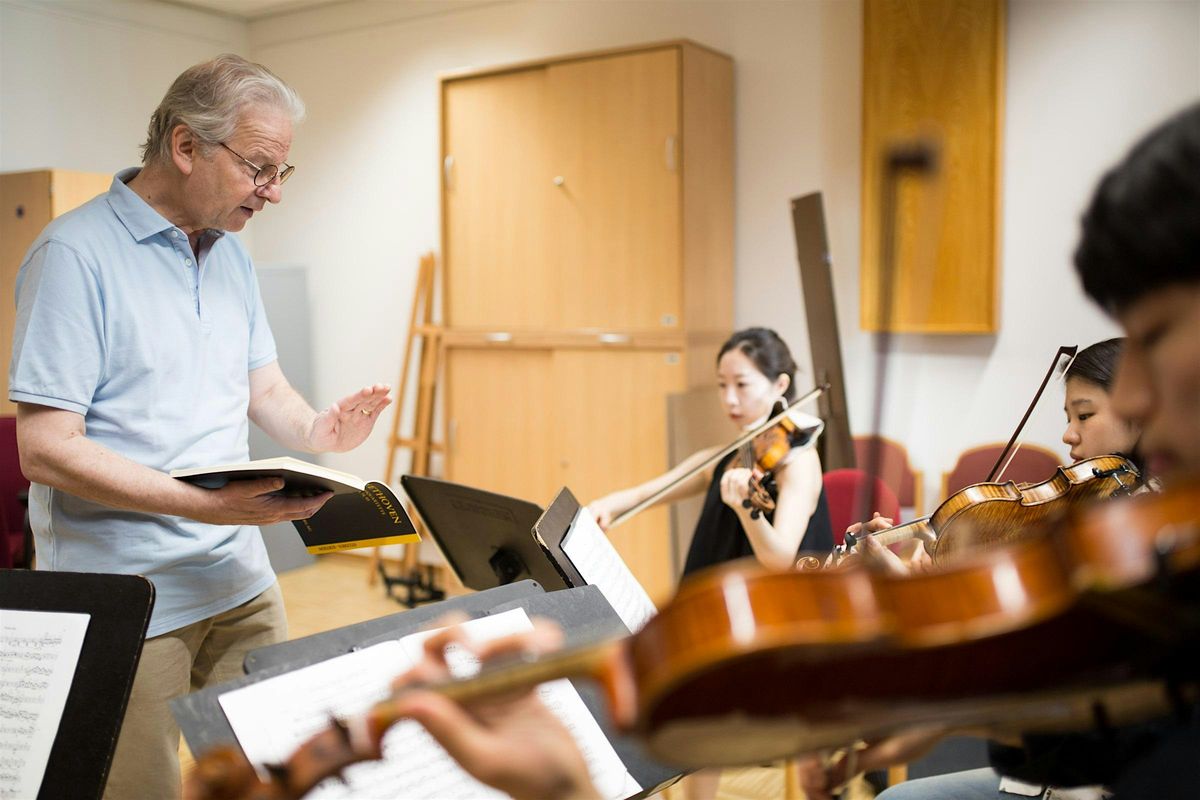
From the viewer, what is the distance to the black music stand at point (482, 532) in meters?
1.77

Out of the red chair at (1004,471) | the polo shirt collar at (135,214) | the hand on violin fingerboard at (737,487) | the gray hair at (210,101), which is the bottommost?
the red chair at (1004,471)

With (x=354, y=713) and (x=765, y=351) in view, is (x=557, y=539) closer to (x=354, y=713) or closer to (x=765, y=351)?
(x=354, y=713)

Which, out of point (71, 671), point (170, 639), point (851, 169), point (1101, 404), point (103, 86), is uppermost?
point (103, 86)

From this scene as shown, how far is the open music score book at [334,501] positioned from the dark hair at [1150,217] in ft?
3.46

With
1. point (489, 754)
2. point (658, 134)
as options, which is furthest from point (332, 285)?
point (489, 754)

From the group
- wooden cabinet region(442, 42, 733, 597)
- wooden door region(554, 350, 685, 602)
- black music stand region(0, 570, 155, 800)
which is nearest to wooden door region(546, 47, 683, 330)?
wooden cabinet region(442, 42, 733, 597)

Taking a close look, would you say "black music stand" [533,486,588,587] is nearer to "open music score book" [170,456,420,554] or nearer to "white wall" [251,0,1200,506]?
"open music score book" [170,456,420,554]

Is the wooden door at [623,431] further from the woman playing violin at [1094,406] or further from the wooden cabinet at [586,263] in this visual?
the woman playing violin at [1094,406]

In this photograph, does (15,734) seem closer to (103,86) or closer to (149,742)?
(149,742)

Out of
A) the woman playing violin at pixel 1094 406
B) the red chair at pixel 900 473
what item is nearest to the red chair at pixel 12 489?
the red chair at pixel 900 473

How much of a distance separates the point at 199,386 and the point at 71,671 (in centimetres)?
64

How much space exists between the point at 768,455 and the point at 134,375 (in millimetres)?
1383

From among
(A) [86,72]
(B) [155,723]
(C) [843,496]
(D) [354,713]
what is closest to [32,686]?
(D) [354,713]

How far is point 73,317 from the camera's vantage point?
147 centimetres
